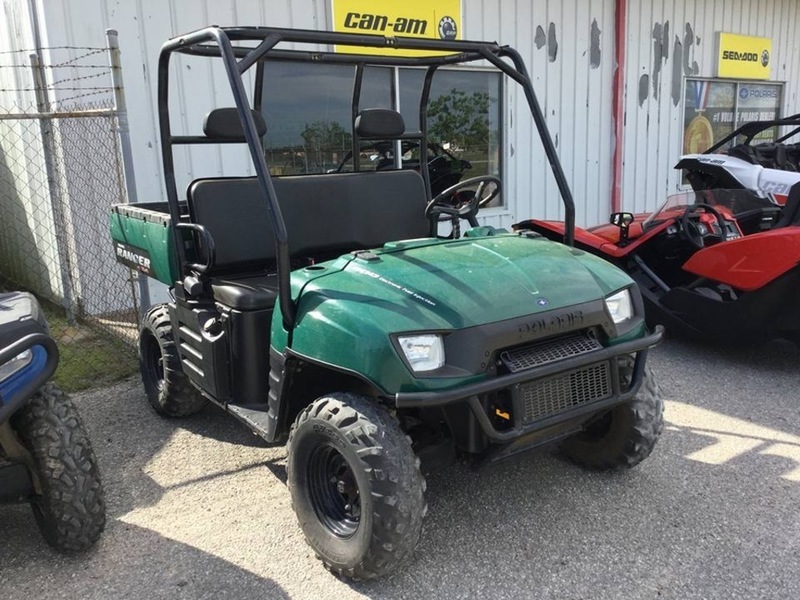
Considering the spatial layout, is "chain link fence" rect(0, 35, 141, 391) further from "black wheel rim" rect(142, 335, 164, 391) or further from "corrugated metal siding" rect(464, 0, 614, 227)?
"corrugated metal siding" rect(464, 0, 614, 227)

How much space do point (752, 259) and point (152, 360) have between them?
3618 mm

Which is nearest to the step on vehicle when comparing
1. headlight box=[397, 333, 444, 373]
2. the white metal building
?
headlight box=[397, 333, 444, 373]

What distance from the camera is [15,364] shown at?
2.34m

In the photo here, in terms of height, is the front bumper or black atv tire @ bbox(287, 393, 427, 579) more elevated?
the front bumper

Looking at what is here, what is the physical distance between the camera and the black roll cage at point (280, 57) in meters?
2.51

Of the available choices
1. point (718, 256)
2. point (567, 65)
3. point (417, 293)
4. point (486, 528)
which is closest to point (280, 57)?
point (417, 293)

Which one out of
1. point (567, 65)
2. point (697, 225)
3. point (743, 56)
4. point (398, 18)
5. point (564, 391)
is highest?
point (398, 18)

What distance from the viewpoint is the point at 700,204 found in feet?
16.4

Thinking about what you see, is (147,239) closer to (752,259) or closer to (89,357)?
(89,357)

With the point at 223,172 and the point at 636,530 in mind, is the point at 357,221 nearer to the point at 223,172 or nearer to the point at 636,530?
the point at 636,530

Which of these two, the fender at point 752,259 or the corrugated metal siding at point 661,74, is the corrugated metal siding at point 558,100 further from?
the fender at point 752,259

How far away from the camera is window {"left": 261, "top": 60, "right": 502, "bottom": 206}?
6.16 metres

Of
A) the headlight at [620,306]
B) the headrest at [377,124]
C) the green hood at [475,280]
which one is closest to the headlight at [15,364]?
the green hood at [475,280]

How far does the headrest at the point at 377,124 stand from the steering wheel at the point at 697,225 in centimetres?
229
